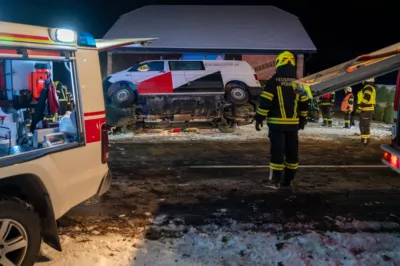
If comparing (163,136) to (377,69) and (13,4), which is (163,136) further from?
(13,4)

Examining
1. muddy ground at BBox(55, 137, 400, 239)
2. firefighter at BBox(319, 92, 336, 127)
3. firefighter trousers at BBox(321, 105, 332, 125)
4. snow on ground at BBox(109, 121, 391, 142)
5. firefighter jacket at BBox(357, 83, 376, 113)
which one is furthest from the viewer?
firefighter trousers at BBox(321, 105, 332, 125)

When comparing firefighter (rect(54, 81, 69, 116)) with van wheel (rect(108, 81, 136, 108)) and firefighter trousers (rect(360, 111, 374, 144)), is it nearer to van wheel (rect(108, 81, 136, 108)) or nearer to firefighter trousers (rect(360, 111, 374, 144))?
van wheel (rect(108, 81, 136, 108))

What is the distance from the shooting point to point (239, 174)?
746cm

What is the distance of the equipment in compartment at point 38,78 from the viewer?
539 cm

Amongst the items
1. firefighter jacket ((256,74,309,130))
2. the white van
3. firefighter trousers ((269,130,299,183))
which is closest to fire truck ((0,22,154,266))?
firefighter jacket ((256,74,309,130))

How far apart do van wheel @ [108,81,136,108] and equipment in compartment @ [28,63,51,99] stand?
6541mm

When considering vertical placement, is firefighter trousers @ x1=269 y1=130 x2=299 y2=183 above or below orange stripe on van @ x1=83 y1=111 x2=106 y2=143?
below

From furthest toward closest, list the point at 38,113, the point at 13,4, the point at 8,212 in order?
the point at 13,4 < the point at 38,113 < the point at 8,212

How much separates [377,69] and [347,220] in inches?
78.1

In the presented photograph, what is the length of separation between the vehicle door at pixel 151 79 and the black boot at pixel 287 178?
265 inches

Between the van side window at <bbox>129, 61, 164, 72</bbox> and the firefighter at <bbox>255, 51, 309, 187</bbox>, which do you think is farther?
the van side window at <bbox>129, 61, 164, 72</bbox>

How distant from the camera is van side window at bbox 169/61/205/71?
508 inches

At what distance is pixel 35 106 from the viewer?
17.1 ft

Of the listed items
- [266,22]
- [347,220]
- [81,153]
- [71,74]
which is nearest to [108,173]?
[81,153]
